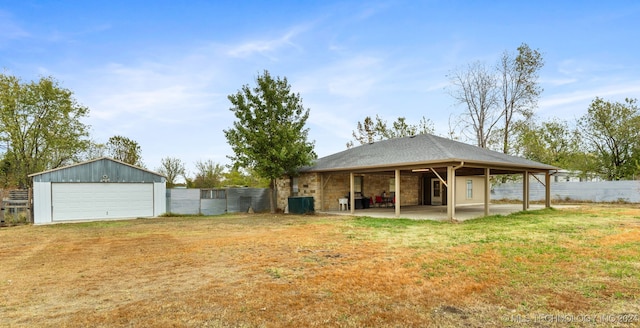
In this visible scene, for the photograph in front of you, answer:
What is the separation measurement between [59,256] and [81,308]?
14.1 ft

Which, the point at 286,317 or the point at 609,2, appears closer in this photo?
the point at 286,317

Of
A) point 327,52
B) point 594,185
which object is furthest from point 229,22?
point 594,185

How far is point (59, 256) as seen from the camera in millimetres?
7316

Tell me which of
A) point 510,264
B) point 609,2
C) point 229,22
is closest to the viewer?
point 510,264

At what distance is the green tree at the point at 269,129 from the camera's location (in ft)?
54.8

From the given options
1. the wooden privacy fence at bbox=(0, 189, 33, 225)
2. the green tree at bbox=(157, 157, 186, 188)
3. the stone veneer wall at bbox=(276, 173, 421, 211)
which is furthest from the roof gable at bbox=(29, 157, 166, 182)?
the green tree at bbox=(157, 157, 186, 188)

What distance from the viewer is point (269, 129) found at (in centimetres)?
1706

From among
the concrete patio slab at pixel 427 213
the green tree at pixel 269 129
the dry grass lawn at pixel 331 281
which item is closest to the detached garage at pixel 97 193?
the green tree at pixel 269 129

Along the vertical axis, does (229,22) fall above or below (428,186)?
above

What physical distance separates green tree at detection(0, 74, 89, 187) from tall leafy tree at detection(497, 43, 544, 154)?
97.6 feet

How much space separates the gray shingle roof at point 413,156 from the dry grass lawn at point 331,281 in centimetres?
420

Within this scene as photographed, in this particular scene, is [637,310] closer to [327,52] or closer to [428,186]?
[327,52]

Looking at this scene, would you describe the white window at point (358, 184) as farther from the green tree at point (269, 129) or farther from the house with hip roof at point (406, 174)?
the green tree at point (269, 129)

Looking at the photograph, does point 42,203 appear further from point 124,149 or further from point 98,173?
point 124,149
